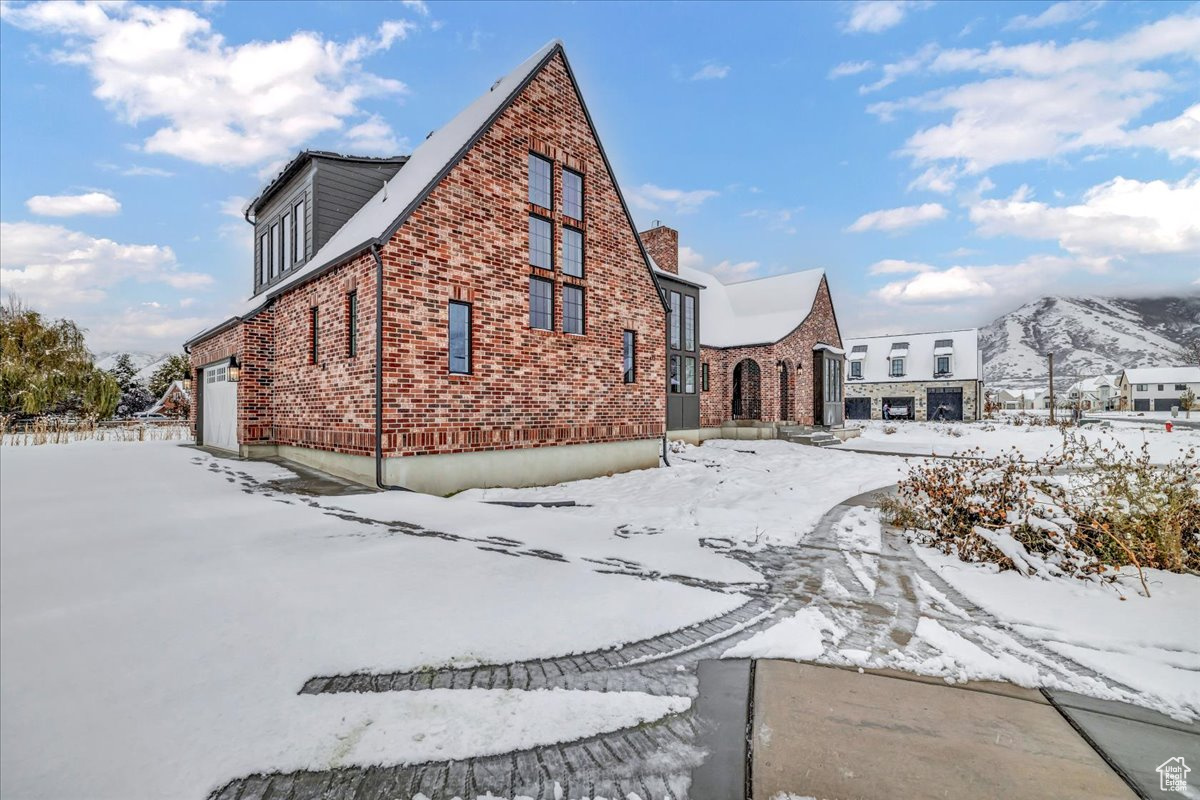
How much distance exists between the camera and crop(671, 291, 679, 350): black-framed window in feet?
61.5

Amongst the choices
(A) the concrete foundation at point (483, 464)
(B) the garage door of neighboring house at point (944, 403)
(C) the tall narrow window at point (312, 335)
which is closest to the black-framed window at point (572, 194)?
(A) the concrete foundation at point (483, 464)

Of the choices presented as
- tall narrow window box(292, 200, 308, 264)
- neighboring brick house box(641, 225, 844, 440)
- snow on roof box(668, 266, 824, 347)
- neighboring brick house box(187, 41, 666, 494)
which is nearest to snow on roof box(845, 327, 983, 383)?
neighboring brick house box(641, 225, 844, 440)

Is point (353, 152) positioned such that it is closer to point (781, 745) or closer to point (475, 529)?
point (475, 529)

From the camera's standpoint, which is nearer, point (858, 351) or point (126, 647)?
point (126, 647)

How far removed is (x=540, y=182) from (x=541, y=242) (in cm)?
132

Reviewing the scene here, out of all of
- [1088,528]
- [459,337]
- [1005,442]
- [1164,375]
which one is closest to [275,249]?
[459,337]

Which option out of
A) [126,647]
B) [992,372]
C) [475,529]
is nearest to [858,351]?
[475,529]

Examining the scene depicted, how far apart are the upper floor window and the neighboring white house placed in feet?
268

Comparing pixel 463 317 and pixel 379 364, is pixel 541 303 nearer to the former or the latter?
pixel 463 317

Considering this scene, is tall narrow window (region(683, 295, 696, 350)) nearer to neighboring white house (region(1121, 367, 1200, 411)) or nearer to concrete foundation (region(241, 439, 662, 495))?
concrete foundation (region(241, 439, 662, 495))

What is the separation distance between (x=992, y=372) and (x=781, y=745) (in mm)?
200326

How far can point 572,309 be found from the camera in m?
11.6

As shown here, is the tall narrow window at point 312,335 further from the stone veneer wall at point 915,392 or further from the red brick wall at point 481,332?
the stone veneer wall at point 915,392

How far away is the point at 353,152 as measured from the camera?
12797 mm
